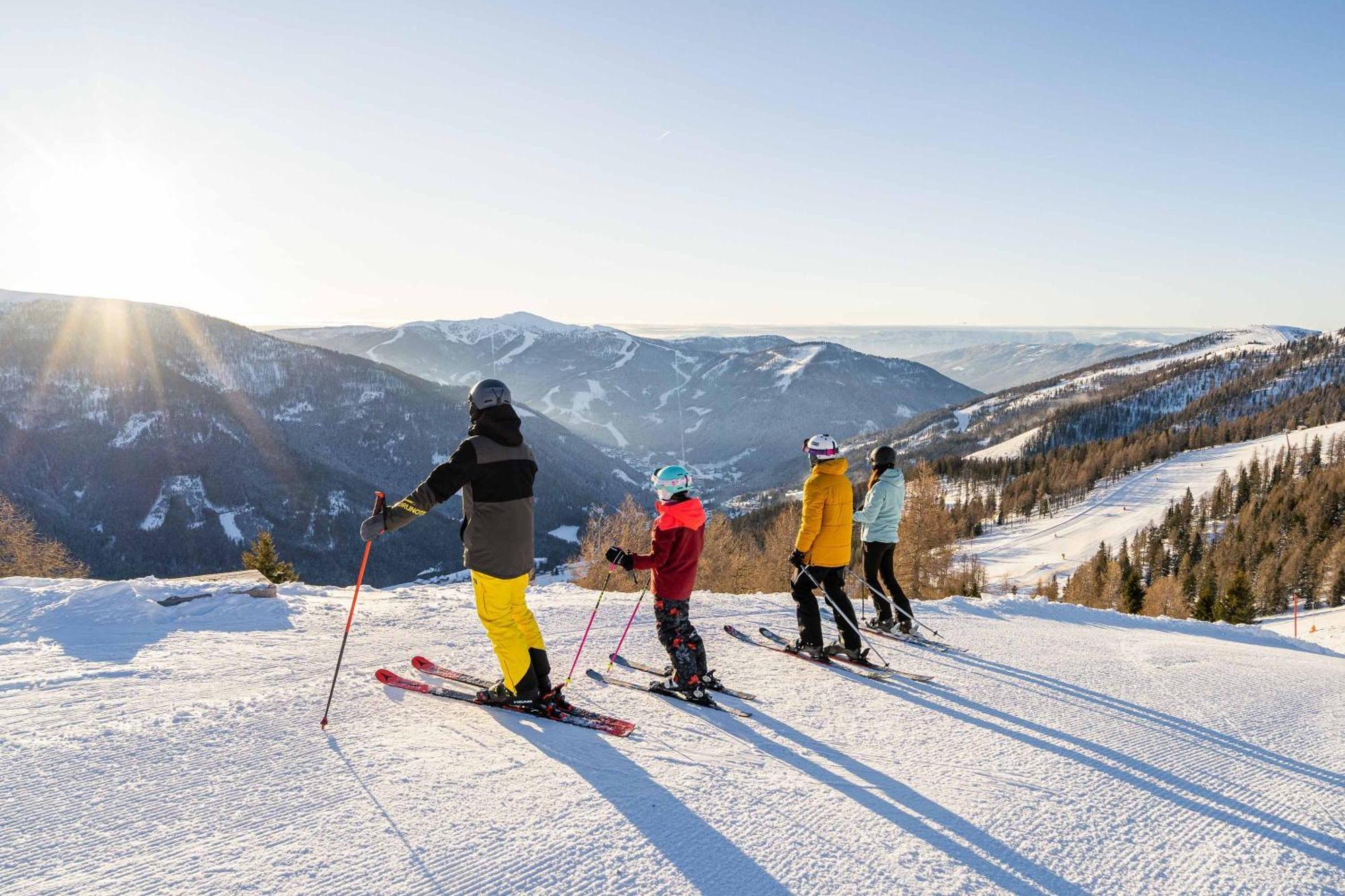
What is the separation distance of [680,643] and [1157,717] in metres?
4.73

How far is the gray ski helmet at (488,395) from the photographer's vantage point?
5.41 meters

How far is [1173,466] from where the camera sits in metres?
135

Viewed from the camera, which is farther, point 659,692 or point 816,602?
point 816,602

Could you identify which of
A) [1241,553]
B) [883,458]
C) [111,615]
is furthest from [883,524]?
[1241,553]

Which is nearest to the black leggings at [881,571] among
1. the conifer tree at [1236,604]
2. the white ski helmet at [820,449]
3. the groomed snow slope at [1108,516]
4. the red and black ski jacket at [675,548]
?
the white ski helmet at [820,449]

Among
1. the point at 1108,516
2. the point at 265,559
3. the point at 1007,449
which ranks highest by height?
the point at 1007,449

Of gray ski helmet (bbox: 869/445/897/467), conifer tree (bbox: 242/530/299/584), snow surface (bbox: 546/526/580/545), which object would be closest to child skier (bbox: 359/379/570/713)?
gray ski helmet (bbox: 869/445/897/467)

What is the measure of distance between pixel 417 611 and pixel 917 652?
23.1ft

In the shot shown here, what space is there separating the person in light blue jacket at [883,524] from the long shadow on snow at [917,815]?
412 centimetres

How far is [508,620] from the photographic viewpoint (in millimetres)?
5605

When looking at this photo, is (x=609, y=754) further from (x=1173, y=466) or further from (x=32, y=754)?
(x=1173, y=466)

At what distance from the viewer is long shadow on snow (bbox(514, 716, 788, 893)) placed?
3479mm

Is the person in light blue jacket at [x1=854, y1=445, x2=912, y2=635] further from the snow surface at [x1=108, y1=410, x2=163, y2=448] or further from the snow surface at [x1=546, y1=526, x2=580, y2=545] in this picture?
the snow surface at [x1=108, y1=410, x2=163, y2=448]

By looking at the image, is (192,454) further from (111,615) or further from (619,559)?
(619,559)
